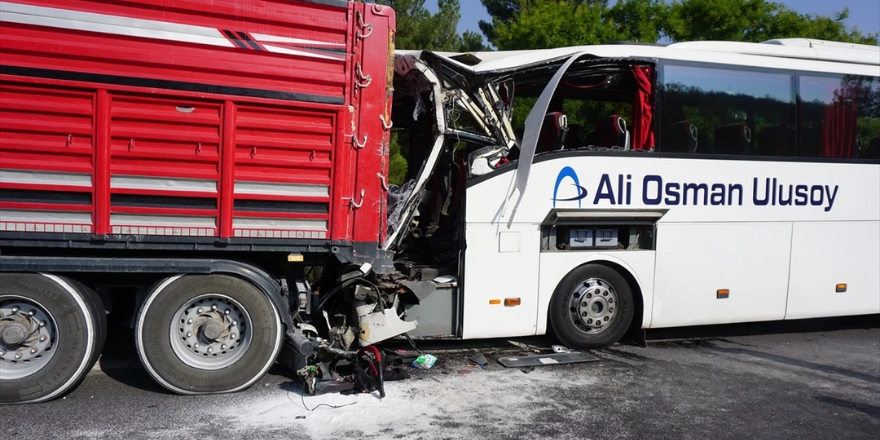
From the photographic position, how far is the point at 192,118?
5.20 metres

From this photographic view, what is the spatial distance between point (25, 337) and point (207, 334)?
1.27 metres

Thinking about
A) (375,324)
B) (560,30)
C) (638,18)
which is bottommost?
(375,324)

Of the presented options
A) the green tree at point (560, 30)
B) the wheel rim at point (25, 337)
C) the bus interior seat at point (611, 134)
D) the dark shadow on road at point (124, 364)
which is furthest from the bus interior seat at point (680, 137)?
the green tree at point (560, 30)

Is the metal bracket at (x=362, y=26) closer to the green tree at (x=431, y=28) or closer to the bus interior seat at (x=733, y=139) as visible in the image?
the bus interior seat at (x=733, y=139)

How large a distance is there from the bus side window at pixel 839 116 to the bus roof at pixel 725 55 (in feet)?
0.51

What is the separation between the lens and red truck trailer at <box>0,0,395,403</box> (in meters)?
4.95

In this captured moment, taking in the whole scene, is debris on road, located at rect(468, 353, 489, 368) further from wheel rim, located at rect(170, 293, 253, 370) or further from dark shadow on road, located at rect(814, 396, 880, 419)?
dark shadow on road, located at rect(814, 396, 880, 419)

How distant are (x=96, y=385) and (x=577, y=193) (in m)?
4.54

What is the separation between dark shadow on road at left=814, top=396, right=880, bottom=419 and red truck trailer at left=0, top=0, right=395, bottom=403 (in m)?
3.89

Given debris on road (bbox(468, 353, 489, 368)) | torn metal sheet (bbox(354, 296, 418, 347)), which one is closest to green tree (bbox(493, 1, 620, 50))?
debris on road (bbox(468, 353, 489, 368))

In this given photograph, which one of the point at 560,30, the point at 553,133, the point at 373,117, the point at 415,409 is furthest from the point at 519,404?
the point at 560,30

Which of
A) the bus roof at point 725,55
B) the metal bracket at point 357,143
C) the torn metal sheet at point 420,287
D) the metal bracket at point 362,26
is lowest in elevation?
the torn metal sheet at point 420,287

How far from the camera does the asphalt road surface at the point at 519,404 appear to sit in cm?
477

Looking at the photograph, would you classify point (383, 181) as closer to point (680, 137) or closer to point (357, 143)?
point (357, 143)
